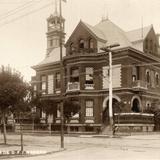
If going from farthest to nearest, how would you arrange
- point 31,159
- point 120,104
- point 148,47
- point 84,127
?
point 148,47
point 84,127
point 120,104
point 31,159

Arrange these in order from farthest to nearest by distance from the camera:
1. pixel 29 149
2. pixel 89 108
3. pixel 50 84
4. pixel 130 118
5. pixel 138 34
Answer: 1. pixel 50 84
2. pixel 138 34
3. pixel 89 108
4. pixel 130 118
5. pixel 29 149

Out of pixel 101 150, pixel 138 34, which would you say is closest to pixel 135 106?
pixel 138 34

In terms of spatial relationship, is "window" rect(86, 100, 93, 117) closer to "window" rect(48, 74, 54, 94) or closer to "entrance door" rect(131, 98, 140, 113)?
"entrance door" rect(131, 98, 140, 113)

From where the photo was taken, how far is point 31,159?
17.4 m

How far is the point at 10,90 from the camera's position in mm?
28250

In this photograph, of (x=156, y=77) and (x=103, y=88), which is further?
(x=156, y=77)

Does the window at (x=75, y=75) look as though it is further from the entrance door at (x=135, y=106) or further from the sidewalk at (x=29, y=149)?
the sidewalk at (x=29, y=149)

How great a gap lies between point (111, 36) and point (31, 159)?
1281 inches

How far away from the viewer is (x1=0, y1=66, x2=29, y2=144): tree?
28109 mm

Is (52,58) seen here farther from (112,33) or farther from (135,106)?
(135,106)

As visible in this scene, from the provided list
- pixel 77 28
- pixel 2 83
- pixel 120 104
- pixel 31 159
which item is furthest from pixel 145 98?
pixel 31 159

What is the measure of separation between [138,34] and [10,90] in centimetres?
2399

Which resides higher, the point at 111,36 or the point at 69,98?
the point at 111,36

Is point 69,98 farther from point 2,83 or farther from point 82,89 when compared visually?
point 2,83
